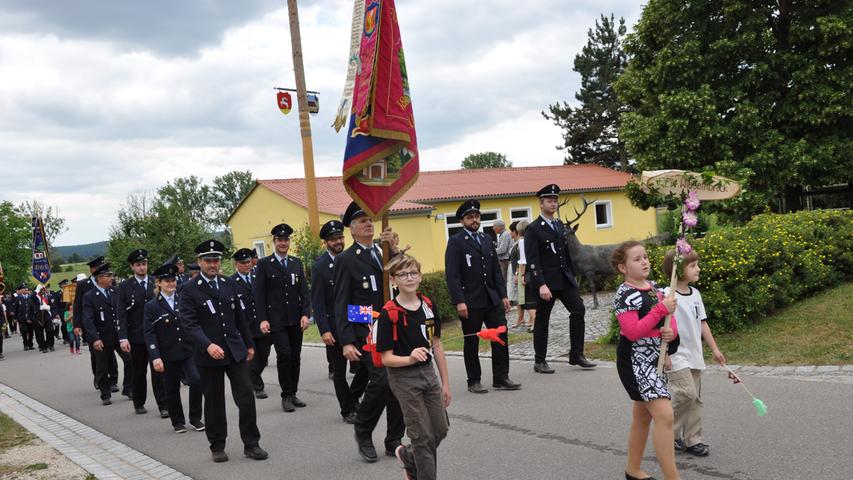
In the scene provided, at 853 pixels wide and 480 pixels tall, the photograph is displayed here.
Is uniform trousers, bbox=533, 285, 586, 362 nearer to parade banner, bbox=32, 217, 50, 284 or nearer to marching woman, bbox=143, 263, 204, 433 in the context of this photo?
marching woman, bbox=143, 263, 204, 433

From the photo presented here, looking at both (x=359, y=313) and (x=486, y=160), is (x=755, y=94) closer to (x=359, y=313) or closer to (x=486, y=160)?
(x=359, y=313)

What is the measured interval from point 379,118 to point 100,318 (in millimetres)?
7287

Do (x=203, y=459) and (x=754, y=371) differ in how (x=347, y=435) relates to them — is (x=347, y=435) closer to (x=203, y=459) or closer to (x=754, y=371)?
(x=203, y=459)

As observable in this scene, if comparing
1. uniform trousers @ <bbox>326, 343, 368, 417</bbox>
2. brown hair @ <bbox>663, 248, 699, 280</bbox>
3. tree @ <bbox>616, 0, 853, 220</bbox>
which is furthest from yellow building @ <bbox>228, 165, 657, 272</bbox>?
brown hair @ <bbox>663, 248, 699, 280</bbox>

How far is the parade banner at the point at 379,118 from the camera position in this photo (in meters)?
4.87

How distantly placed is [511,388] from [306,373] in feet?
13.7

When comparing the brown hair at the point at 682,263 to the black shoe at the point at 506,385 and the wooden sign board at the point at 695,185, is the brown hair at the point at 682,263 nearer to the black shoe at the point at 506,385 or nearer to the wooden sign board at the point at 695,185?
the wooden sign board at the point at 695,185

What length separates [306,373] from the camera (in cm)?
1080

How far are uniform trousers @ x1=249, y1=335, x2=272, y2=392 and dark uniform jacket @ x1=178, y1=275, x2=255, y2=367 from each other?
2.53m

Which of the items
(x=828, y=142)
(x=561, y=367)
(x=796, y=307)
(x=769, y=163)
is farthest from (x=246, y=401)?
(x=828, y=142)

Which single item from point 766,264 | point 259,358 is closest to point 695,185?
point 766,264

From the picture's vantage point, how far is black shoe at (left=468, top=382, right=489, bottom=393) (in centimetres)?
775

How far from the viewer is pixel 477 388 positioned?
7.79 m

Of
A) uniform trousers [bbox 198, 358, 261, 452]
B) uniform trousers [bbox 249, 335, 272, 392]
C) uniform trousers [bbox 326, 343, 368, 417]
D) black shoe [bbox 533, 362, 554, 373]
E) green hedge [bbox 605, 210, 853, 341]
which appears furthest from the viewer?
uniform trousers [bbox 249, 335, 272, 392]
